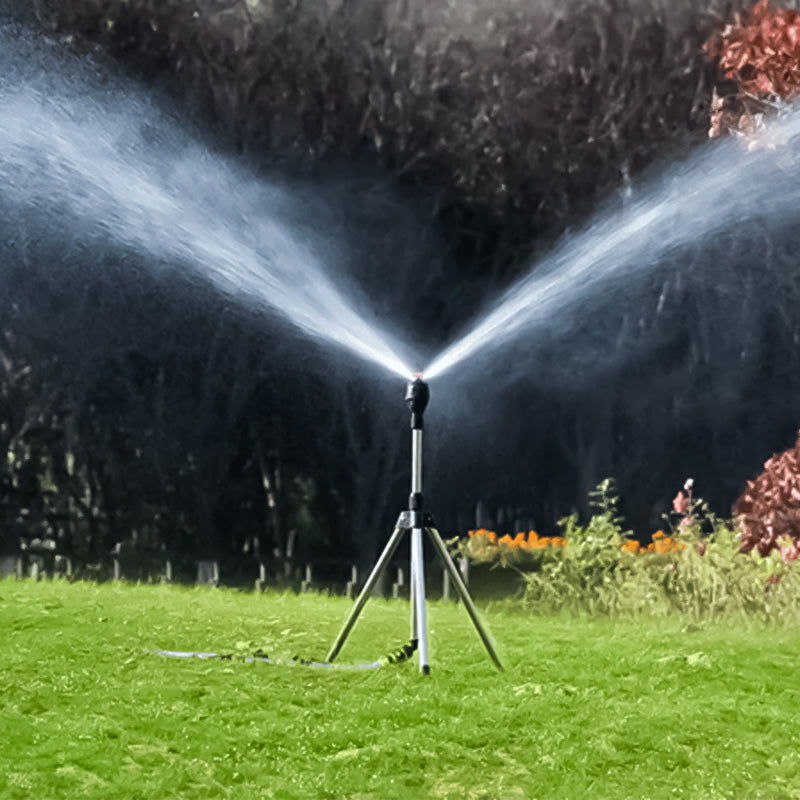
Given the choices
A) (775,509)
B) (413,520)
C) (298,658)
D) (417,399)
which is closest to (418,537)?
(413,520)

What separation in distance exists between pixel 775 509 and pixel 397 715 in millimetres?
4536

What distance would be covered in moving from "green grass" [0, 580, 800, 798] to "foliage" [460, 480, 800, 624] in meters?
0.41

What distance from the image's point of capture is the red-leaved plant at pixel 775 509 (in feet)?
27.3

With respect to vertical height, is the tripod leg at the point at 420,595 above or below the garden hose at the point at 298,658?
above

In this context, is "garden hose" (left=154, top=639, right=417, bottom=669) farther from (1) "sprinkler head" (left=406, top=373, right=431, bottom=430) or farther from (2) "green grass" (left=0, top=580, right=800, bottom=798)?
(1) "sprinkler head" (left=406, top=373, right=431, bottom=430)

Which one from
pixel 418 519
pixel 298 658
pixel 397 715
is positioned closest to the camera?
pixel 397 715

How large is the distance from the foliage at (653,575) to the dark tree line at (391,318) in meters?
2.38

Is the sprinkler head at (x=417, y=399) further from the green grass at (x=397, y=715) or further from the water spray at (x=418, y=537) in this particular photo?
the green grass at (x=397, y=715)

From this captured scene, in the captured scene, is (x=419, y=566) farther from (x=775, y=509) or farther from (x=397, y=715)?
(x=775, y=509)

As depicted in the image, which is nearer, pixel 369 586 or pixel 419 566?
pixel 419 566

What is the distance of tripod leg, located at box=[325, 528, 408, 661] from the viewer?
5.43 meters

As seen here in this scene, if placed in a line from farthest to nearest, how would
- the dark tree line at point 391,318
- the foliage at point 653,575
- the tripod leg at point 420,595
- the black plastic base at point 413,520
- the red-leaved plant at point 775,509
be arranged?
the dark tree line at point 391,318 → the red-leaved plant at point 775,509 → the foliage at point 653,575 → the black plastic base at point 413,520 → the tripod leg at point 420,595

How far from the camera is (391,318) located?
10906 mm

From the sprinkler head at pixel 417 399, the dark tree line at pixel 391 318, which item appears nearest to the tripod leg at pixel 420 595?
the sprinkler head at pixel 417 399
